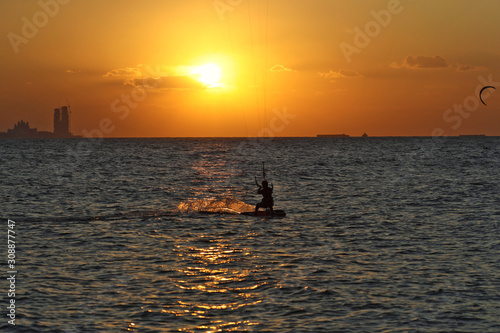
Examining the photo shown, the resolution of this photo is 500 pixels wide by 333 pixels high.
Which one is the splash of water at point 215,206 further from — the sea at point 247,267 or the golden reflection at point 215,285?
the golden reflection at point 215,285

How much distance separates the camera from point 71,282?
67.6ft

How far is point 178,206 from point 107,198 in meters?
8.47

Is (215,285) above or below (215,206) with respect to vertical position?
below

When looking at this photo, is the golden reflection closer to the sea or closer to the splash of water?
the sea

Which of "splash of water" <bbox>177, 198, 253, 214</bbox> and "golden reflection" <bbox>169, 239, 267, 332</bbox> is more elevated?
"splash of water" <bbox>177, 198, 253, 214</bbox>

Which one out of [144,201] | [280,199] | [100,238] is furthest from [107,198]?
[100,238]

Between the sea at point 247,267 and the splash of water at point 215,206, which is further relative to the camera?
the splash of water at point 215,206

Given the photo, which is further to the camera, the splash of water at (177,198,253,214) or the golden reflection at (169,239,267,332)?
the splash of water at (177,198,253,214)

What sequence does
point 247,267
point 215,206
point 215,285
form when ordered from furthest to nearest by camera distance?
point 215,206 < point 247,267 < point 215,285

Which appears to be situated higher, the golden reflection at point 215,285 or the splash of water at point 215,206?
the splash of water at point 215,206

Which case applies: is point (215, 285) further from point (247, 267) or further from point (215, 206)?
point (215, 206)

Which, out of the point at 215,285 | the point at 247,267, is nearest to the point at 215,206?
the point at 247,267

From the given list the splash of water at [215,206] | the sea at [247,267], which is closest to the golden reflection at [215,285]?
the sea at [247,267]

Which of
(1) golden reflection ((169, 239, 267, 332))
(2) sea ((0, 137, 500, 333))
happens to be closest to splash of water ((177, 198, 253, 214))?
(2) sea ((0, 137, 500, 333))
